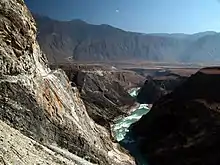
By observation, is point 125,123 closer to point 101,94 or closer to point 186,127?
point 101,94

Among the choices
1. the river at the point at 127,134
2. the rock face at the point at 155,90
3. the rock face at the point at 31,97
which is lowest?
the river at the point at 127,134

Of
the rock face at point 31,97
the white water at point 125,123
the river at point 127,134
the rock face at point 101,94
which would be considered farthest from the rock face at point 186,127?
the rock face at point 31,97

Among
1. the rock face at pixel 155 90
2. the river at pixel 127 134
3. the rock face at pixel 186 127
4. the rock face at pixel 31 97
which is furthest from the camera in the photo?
the rock face at pixel 155 90

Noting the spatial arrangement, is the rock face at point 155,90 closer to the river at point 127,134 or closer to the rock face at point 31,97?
the river at point 127,134

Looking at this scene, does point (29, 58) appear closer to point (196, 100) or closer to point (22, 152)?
point (22, 152)

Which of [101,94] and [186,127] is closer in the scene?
[186,127]

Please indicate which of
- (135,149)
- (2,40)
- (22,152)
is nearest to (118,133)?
(135,149)

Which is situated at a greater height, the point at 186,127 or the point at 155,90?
the point at 186,127

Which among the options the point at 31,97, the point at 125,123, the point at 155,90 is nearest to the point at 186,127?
the point at 125,123
